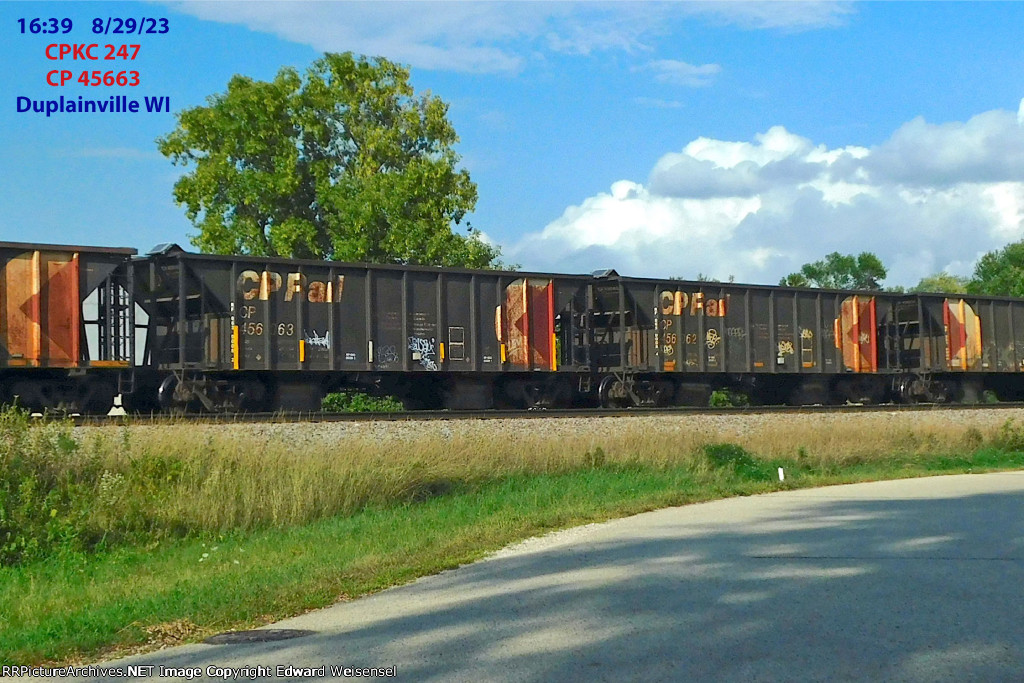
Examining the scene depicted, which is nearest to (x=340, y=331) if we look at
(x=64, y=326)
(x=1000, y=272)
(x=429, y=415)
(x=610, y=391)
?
(x=429, y=415)

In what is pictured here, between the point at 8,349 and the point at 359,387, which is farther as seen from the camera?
the point at 359,387

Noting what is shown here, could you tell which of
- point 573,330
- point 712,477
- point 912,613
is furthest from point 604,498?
point 573,330

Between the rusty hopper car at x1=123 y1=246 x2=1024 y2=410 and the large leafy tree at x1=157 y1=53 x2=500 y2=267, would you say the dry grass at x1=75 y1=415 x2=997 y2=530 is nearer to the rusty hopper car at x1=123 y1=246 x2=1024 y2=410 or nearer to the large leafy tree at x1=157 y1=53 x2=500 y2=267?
the rusty hopper car at x1=123 y1=246 x2=1024 y2=410

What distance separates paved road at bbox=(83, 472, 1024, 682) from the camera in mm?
5633

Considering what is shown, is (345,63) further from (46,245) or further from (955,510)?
(955,510)

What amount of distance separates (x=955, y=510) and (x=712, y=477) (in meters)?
4.39

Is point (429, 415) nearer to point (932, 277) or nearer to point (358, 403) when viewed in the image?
point (358, 403)

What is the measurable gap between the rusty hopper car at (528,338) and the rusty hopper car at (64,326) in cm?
63

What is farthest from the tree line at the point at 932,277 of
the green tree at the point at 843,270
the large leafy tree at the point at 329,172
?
the large leafy tree at the point at 329,172

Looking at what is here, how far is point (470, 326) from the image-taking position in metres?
24.2

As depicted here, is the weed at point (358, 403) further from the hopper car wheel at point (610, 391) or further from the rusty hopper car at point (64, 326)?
the rusty hopper car at point (64, 326)

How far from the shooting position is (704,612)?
6711 millimetres

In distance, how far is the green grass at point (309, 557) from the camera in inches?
291

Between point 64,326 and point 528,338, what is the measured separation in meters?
9.84
